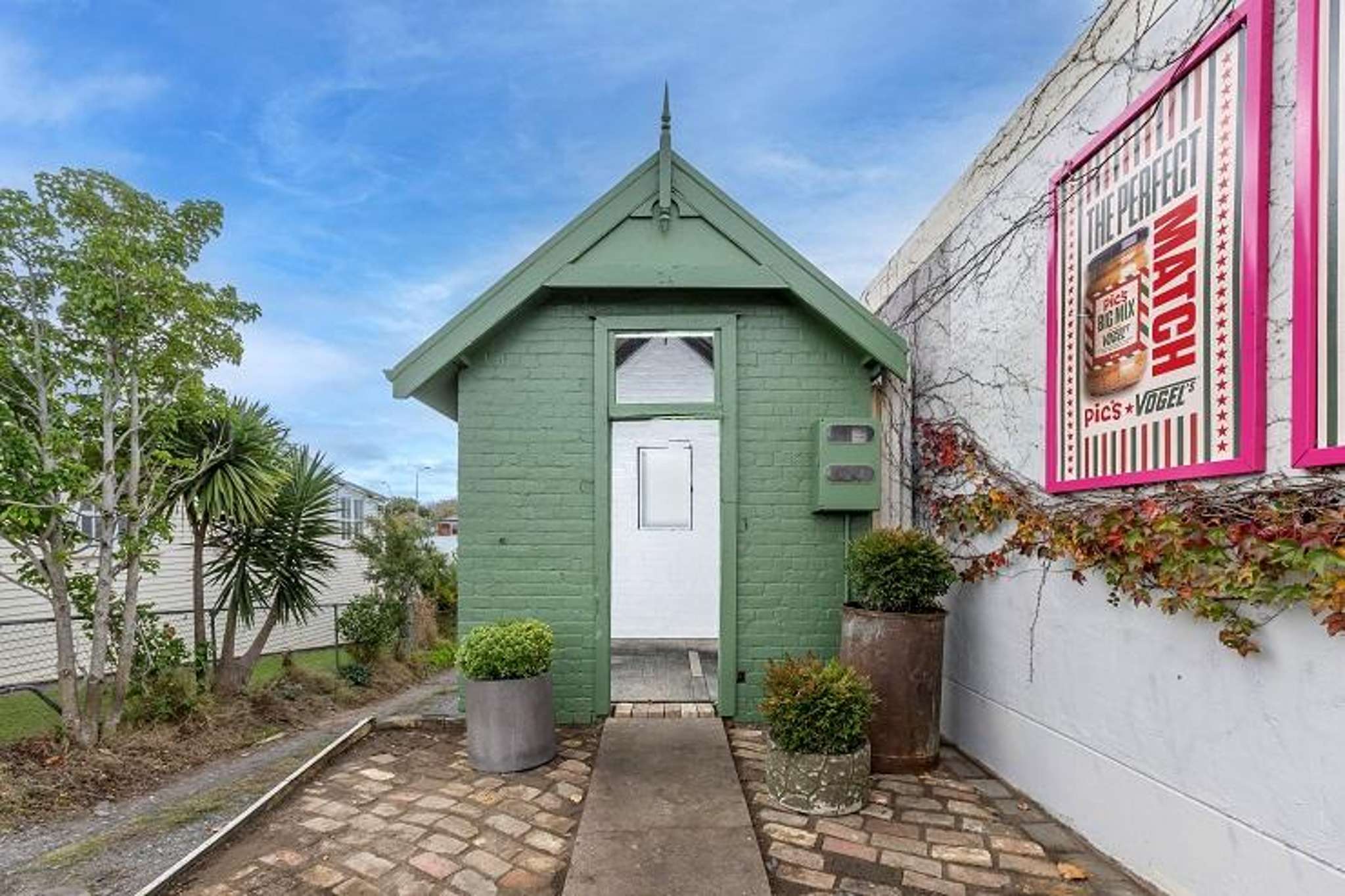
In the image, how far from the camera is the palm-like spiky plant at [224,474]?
20.6ft

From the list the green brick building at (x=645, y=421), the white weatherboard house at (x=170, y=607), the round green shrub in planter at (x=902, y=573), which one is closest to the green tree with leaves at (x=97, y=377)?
the white weatherboard house at (x=170, y=607)

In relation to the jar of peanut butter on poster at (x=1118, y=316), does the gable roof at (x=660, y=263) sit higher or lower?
higher

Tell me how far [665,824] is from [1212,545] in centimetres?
267

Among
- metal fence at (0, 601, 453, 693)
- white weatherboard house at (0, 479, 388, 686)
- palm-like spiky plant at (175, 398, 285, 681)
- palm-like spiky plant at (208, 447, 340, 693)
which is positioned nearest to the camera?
palm-like spiky plant at (175, 398, 285, 681)

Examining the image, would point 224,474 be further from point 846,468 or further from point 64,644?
point 846,468

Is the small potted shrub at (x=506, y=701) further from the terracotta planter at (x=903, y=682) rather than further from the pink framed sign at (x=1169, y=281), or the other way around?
the pink framed sign at (x=1169, y=281)

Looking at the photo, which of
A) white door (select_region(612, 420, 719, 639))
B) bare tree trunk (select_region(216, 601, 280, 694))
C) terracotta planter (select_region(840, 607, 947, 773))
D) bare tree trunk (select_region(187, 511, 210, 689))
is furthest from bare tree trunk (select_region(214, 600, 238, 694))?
terracotta planter (select_region(840, 607, 947, 773))

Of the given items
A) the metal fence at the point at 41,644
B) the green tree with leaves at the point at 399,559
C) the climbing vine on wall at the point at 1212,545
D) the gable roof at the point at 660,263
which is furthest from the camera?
the green tree with leaves at the point at 399,559

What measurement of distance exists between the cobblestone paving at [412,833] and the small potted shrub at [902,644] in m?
1.82

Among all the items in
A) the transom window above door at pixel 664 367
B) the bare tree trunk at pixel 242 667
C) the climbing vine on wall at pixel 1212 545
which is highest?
the transom window above door at pixel 664 367

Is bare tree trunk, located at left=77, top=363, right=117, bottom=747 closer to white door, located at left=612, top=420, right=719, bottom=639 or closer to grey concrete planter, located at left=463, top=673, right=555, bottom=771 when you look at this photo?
grey concrete planter, located at left=463, top=673, right=555, bottom=771

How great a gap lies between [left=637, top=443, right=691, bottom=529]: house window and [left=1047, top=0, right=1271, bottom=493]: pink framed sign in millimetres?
5234

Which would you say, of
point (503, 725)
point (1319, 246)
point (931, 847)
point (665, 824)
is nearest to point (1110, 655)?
point (931, 847)

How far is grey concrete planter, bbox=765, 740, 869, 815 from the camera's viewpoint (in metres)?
3.33
